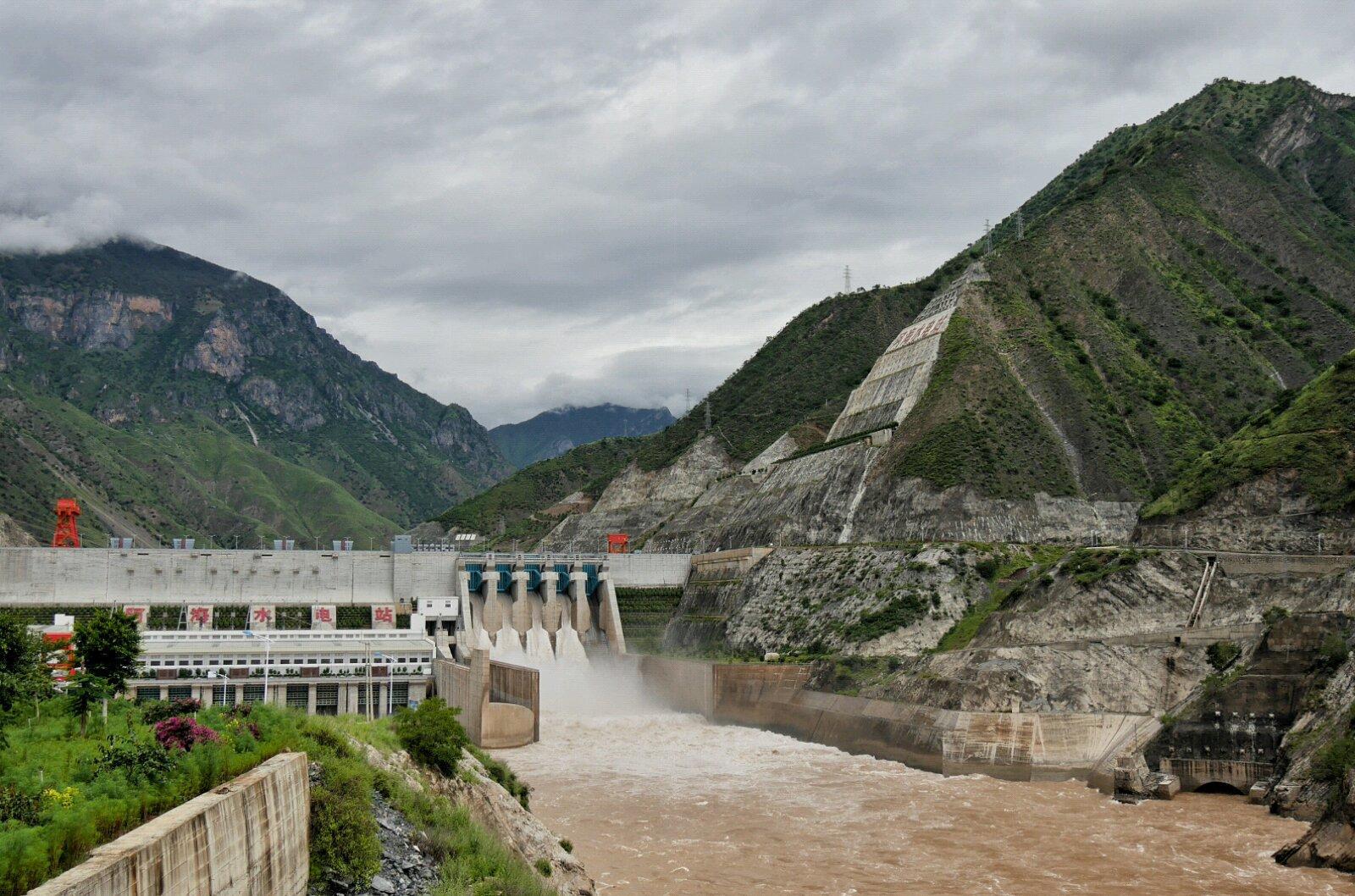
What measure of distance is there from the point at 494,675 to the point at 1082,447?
53134mm

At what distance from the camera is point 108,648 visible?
86.0 feet

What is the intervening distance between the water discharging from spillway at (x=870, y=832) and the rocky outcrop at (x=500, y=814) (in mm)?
4622

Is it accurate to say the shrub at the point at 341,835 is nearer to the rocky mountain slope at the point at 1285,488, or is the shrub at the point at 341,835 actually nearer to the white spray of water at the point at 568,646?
the rocky mountain slope at the point at 1285,488

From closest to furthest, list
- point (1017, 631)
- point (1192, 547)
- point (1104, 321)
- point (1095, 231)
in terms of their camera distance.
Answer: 1. point (1017, 631)
2. point (1192, 547)
3. point (1104, 321)
4. point (1095, 231)

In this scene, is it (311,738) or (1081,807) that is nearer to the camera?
(311,738)

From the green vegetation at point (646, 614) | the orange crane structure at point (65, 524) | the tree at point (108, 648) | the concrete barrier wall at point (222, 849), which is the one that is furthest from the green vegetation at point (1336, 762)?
the orange crane structure at point (65, 524)

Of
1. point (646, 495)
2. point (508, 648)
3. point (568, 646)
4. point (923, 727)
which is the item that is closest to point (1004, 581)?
point (923, 727)

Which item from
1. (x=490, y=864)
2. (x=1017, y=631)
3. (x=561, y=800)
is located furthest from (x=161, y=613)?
(x=490, y=864)

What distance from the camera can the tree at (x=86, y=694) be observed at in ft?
78.7

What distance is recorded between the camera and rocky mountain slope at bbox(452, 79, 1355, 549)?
101 meters

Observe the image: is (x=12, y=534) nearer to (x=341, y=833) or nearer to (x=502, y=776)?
(x=502, y=776)

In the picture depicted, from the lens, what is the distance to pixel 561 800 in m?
55.2

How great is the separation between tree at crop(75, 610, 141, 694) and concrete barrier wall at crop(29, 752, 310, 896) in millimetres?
5346

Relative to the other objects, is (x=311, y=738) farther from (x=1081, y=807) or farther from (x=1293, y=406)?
(x=1293, y=406)
